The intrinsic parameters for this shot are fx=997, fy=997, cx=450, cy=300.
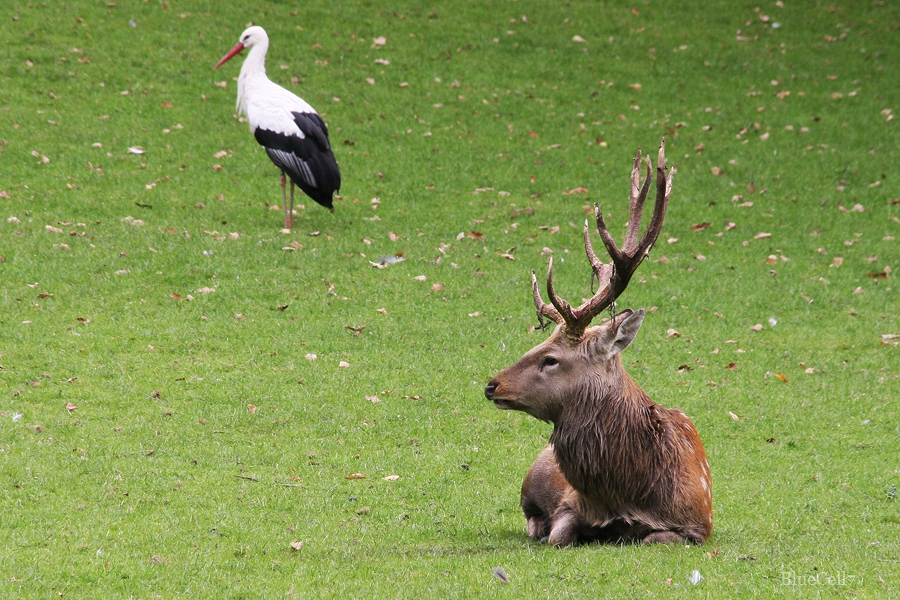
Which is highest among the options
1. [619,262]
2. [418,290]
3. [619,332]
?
[619,262]

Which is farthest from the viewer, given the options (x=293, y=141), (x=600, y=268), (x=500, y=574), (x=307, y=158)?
(x=293, y=141)

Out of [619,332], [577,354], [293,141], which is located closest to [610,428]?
[577,354]

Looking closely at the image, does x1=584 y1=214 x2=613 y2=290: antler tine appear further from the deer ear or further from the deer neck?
the deer neck

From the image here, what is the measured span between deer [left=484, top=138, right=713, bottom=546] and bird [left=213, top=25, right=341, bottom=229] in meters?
8.04

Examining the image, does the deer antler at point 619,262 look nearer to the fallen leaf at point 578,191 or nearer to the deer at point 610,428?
the deer at point 610,428

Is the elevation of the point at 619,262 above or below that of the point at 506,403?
above

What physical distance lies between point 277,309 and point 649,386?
4351 millimetres

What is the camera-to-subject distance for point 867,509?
740cm

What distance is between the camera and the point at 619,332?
237 inches

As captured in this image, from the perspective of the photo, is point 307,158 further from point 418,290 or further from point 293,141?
point 418,290

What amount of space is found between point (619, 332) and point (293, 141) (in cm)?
875

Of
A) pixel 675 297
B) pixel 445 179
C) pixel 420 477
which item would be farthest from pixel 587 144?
pixel 420 477

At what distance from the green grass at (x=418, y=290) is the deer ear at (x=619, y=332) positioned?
4.01 feet

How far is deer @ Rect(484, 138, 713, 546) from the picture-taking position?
19.8ft
